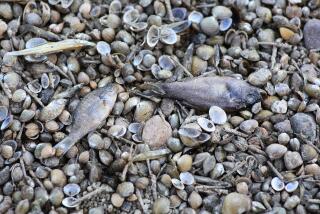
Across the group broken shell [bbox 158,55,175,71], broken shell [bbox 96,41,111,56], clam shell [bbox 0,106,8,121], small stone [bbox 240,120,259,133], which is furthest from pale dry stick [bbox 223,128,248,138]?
clam shell [bbox 0,106,8,121]

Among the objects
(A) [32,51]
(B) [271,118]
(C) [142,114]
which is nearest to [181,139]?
(C) [142,114]

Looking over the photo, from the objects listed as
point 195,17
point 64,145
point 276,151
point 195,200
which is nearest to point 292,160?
point 276,151

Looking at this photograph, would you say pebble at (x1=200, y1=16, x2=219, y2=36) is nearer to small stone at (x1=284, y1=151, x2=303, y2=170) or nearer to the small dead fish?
the small dead fish

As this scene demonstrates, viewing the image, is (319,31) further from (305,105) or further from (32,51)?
(32,51)

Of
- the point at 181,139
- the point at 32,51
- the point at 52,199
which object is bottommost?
the point at 52,199

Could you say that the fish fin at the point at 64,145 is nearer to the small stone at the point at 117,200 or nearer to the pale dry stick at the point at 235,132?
the small stone at the point at 117,200
